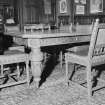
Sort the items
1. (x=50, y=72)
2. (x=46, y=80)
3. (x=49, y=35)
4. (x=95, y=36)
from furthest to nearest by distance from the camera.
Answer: (x=50, y=72)
(x=46, y=80)
(x=49, y=35)
(x=95, y=36)

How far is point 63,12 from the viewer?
18.0 ft

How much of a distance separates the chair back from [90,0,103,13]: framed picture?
320cm

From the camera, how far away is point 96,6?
17.2ft

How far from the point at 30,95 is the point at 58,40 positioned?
778 millimetres

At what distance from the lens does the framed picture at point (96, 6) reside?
17.0ft

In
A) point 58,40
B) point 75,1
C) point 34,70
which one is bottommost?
point 34,70

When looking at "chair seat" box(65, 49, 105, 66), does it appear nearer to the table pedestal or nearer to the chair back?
the chair back

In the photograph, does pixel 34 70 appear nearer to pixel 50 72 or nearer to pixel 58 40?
pixel 58 40

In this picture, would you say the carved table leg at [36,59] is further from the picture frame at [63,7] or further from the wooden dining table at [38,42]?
the picture frame at [63,7]

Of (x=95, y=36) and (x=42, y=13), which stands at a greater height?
(x=42, y=13)

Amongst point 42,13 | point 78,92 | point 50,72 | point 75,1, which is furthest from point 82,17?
point 78,92

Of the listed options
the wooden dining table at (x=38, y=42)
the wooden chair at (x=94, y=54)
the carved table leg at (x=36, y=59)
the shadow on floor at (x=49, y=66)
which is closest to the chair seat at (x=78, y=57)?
the wooden chair at (x=94, y=54)

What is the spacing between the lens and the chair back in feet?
6.76

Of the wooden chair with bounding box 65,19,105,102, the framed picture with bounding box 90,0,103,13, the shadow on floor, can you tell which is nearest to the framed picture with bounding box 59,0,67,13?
the framed picture with bounding box 90,0,103,13
